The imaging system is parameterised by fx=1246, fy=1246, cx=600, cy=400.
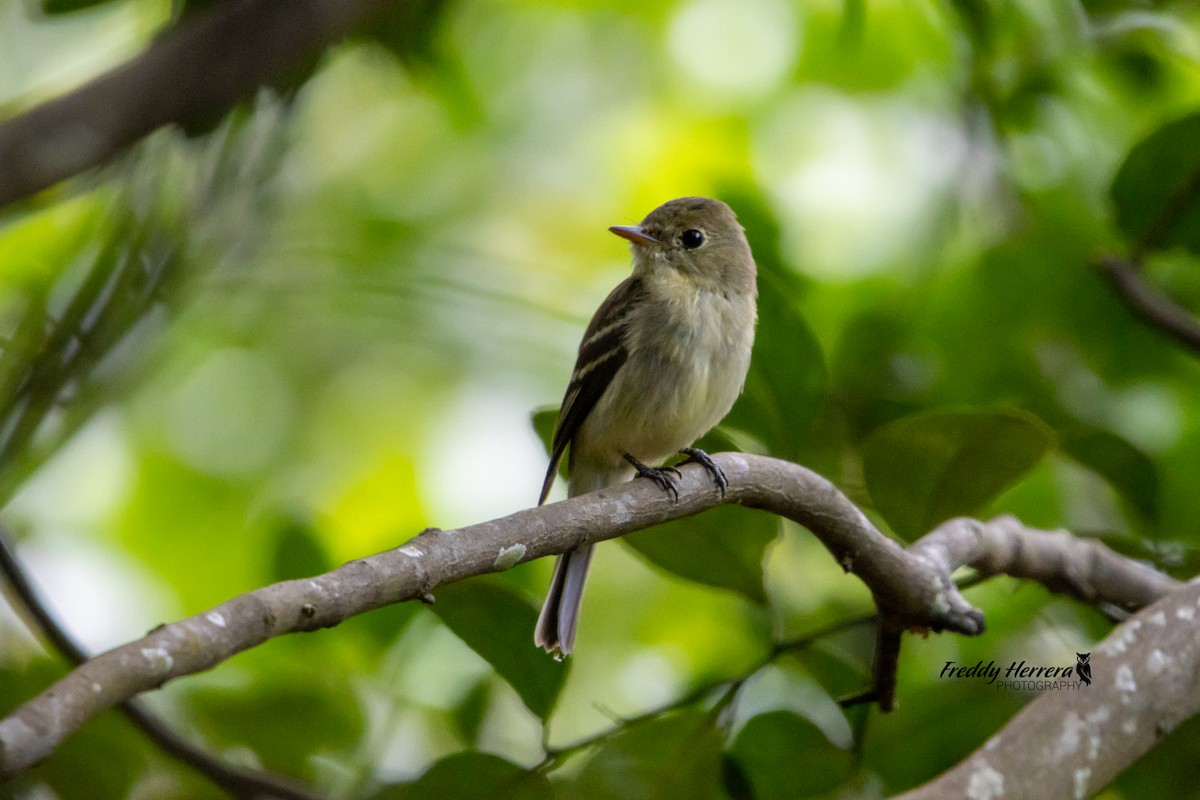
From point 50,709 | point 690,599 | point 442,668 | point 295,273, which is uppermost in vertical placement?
point 50,709

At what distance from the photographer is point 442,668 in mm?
3740

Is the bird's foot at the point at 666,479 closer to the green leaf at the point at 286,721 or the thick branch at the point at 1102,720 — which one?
the thick branch at the point at 1102,720

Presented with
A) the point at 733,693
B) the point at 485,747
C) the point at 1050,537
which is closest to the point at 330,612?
the point at 733,693

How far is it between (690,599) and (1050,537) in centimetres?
192

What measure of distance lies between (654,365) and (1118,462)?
1333 mm

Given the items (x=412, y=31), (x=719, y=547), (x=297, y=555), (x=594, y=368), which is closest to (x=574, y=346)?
(x=594, y=368)

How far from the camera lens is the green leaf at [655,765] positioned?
9.09 feet

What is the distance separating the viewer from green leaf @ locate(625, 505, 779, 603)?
297cm

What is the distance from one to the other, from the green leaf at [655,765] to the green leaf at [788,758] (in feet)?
0.47

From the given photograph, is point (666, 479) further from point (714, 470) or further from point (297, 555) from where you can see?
point (297, 555)

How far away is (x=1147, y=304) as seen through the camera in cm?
348

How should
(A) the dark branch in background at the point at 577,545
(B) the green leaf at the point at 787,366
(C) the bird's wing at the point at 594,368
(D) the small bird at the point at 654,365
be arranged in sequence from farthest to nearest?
(C) the bird's wing at the point at 594,368 < (D) the small bird at the point at 654,365 < (B) the green leaf at the point at 787,366 < (A) the dark branch in background at the point at 577,545

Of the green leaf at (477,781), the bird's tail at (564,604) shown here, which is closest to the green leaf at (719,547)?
the bird's tail at (564,604)

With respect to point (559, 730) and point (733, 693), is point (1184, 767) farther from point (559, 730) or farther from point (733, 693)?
point (559, 730)
